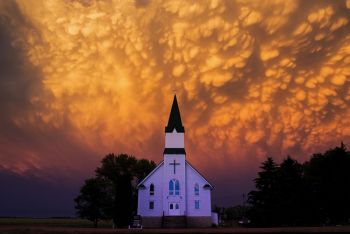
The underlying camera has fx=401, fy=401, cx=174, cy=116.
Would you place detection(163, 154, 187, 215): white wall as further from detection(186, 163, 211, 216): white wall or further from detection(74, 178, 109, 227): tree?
detection(74, 178, 109, 227): tree

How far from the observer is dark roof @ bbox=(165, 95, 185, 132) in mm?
69812

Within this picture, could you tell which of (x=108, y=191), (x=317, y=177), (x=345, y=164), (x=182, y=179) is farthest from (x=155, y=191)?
(x=345, y=164)

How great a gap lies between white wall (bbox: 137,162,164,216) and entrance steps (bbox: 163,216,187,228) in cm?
261

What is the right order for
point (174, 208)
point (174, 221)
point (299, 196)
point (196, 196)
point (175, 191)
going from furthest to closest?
point (196, 196) → point (175, 191) → point (174, 208) → point (174, 221) → point (299, 196)

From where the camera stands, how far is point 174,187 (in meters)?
67.6

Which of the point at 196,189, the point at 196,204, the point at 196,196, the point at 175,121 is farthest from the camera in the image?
the point at 175,121

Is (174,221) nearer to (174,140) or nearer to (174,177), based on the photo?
(174,177)

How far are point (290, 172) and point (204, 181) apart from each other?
16315 mm

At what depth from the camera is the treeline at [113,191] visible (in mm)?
60531

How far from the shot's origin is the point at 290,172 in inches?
2285

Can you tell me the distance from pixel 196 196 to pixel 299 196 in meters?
19.0

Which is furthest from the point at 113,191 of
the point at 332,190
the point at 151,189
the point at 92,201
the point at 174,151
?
the point at 332,190

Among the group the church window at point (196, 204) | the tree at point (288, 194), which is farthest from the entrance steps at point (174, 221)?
the tree at point (288, 194)

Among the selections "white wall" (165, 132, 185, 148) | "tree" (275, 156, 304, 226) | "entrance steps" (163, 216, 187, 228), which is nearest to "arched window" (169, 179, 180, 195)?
"entrance steps" (163, 216, 187, 228)
